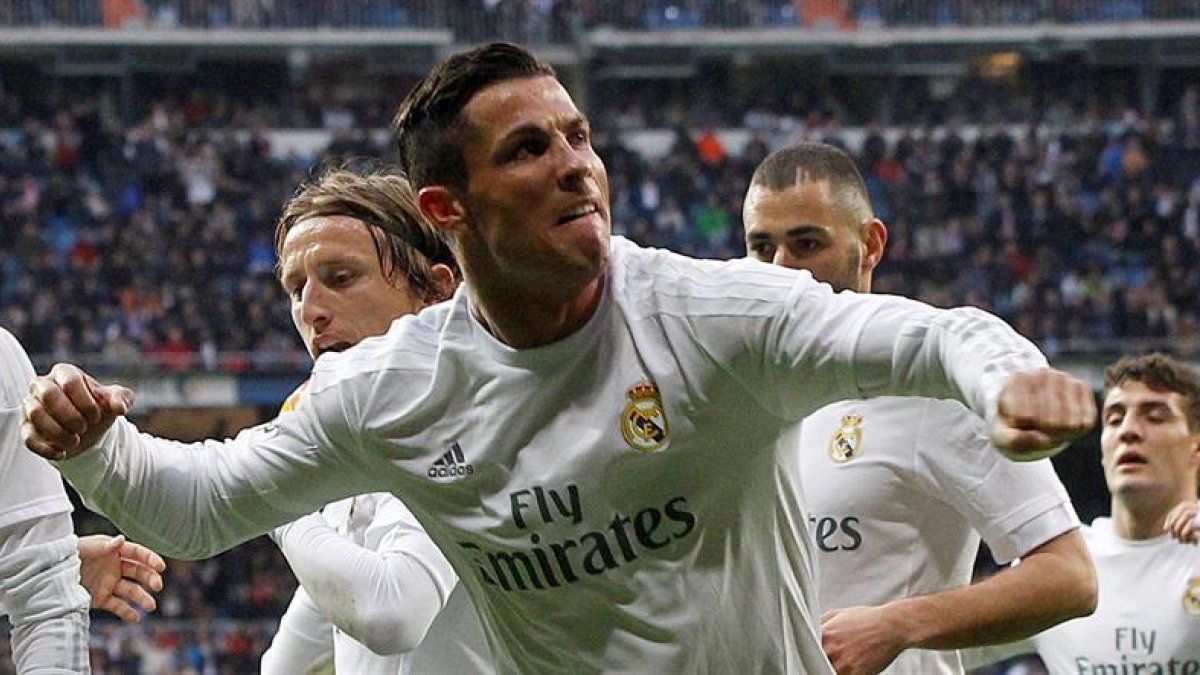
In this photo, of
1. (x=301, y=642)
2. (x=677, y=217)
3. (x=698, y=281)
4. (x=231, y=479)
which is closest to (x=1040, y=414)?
(x=698, y=281)

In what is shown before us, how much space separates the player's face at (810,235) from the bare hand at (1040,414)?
1.84 meters

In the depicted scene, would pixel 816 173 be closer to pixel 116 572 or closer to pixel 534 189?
pixel 534 189

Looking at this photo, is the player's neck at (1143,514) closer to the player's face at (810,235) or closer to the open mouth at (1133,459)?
the open mouth at (1133,459)

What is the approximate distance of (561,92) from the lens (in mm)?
3316

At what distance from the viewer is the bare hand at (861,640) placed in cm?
352

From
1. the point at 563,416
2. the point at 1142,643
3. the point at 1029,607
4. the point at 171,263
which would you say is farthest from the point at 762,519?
the point at 171,263

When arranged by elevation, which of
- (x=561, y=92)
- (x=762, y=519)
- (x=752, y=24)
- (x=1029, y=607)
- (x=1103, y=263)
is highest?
(x=561, y=92)

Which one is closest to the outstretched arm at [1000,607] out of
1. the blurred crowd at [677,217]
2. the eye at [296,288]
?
the eye at [296,288]

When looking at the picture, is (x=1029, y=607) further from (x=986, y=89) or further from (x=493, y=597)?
(x=986, y=89)

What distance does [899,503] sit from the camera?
416 cm

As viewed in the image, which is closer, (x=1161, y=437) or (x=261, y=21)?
(x=1161, y=437)

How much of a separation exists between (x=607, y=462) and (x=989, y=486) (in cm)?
106

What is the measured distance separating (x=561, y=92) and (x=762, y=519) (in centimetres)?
78

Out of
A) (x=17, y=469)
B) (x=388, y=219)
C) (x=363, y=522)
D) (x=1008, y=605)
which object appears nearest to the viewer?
(x=1008, y=605)
